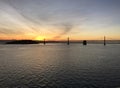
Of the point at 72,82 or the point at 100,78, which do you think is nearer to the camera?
the point at 72,82

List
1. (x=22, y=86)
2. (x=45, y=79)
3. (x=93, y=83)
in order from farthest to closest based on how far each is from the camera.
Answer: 1. (x=45, y=79)
2. (x=93, y=83)
3. (x=22, y=86)

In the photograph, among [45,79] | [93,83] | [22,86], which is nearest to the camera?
[22,86]

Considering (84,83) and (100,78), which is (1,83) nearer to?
(84,83)

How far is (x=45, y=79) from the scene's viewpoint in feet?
82.1

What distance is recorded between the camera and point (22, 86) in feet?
70.4

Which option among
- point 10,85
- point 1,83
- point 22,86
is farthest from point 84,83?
point 1,83

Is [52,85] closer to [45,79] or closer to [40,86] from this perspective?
[40,86]

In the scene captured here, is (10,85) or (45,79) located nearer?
(10,85)

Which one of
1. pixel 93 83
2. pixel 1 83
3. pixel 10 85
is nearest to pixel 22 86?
pixel 10 85

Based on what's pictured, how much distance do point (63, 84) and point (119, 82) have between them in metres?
7.72

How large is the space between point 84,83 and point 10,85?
969 centimetres

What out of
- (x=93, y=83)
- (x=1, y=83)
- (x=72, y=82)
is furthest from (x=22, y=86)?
(x=93, y=83)

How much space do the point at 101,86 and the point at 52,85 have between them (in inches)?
246

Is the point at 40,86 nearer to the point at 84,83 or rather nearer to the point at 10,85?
the point at 10,85
